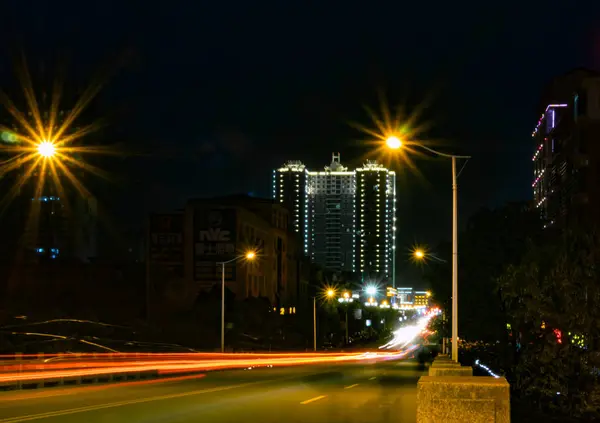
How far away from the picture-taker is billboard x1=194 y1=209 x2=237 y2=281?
263 ft

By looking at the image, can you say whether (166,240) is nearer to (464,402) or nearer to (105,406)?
(105,406)

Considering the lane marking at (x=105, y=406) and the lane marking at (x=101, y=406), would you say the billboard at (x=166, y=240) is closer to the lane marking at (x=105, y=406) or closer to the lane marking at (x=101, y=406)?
the lane marking at (x=105, y=406)

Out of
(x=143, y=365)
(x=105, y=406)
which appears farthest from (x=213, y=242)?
(x=105, y=406)

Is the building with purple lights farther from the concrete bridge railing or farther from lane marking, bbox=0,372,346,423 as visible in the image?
the concrete bridge railing

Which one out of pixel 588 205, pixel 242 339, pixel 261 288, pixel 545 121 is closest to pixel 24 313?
pixel 242 339

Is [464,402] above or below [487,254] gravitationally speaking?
below

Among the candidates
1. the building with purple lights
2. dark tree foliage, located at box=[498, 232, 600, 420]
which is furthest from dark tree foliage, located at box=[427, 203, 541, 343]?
the building with purple lights

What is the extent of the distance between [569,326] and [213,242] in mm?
65796

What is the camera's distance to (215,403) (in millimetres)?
23188

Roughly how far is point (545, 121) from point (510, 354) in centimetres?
8300

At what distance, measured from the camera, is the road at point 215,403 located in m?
18.8

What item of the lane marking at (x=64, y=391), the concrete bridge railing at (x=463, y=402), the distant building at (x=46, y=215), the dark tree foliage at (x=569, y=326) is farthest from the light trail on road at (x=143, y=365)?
the concrete bridge railing at (x=463, y=402)

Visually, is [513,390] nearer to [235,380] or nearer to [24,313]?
[235,380]

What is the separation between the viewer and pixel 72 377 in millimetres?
32562
